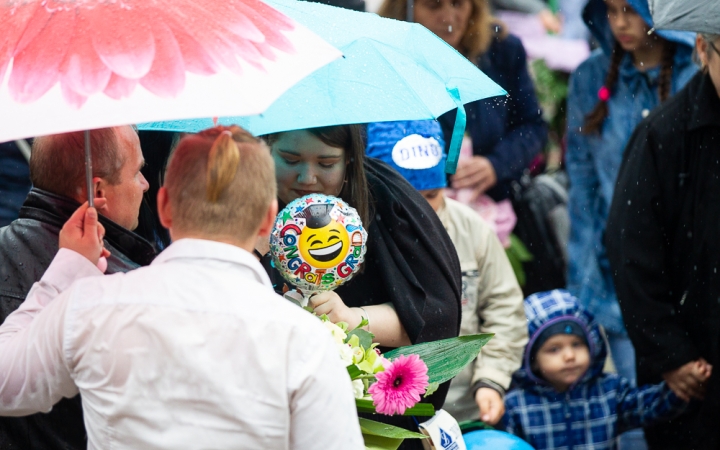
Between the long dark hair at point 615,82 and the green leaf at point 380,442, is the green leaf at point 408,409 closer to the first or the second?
the green leaf at point 380,442

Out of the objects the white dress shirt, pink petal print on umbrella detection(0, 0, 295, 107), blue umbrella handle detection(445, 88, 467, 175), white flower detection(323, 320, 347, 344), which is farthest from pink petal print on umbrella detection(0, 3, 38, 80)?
blue umbrella handle detection(445, 88, 467, 175)

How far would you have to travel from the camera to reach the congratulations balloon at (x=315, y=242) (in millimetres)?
2904

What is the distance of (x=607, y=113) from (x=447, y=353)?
2.87 meters

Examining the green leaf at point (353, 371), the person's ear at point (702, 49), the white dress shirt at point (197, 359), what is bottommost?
the green leaf at point (353, 371)

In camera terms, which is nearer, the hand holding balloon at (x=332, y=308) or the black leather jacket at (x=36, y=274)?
the black leather jacket at (x=36, y=274)

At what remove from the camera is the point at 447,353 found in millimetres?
2986

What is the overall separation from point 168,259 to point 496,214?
339 cm

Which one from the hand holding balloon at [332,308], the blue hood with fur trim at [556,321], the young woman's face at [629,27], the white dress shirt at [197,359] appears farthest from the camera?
the young woman's face at [629,27]

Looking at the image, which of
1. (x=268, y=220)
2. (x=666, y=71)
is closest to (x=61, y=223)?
(x=268, y=220)

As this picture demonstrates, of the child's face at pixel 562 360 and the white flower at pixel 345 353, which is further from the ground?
the white flower at pixel 345 353

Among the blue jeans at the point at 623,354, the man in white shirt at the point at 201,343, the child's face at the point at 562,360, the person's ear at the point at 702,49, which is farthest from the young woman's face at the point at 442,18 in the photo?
the man in white shirt at the point at 201,343

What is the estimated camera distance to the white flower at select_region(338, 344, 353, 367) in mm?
2660

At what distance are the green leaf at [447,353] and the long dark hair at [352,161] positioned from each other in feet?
1.66

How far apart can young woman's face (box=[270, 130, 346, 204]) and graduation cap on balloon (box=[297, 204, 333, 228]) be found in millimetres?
365
